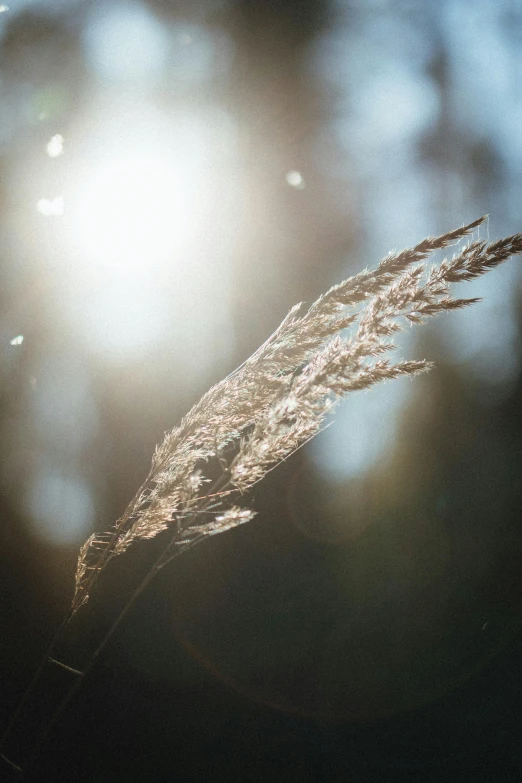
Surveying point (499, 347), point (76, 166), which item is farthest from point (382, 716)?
point (76, 166)

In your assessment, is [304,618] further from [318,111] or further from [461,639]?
[318,111]

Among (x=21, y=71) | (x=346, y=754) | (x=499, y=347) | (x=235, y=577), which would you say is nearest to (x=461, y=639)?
(x=346, y=754)

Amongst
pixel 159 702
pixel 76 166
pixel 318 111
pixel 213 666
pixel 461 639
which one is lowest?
pixel 159 702

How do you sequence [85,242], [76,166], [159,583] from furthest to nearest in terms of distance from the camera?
[159,583] → [76,166] → [85,242]

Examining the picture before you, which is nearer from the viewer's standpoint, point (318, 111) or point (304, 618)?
point (304, 618)

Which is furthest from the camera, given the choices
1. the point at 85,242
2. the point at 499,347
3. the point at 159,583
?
the point at 499,347

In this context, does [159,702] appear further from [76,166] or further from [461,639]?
[76,166]

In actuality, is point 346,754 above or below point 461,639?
below
